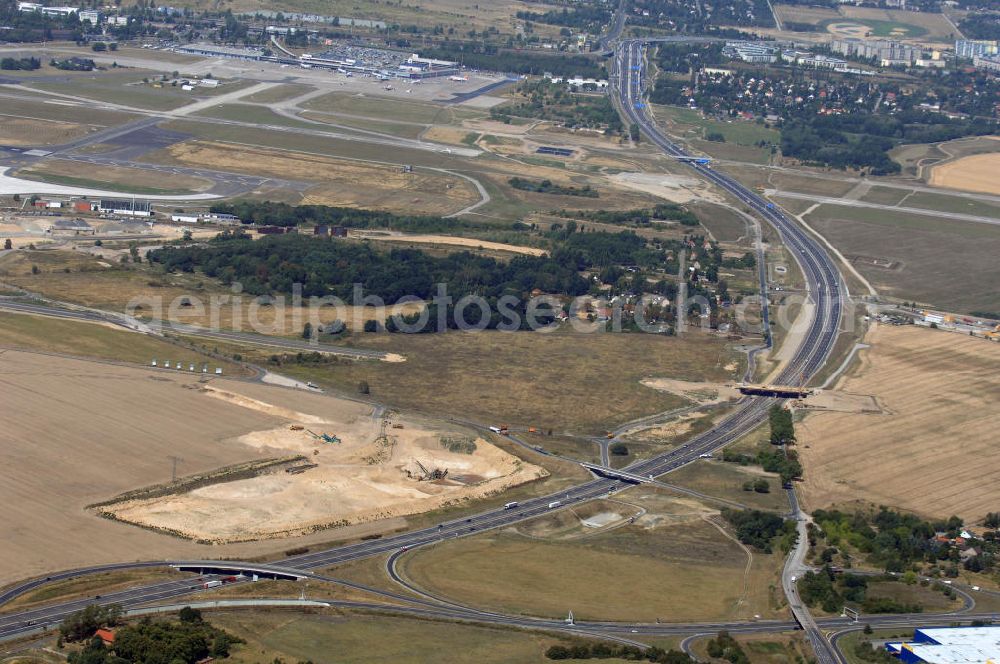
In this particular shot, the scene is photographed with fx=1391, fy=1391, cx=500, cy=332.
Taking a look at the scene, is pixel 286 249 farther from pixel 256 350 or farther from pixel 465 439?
pixel 465 439

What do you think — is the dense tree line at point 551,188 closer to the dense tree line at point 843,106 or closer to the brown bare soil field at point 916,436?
the dense tree line at point 843,106

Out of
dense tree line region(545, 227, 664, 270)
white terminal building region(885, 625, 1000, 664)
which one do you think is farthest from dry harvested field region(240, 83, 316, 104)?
white terminal building region(885, 625, 1000, 664)

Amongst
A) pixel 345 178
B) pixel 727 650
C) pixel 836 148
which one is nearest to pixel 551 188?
pixel 345 178

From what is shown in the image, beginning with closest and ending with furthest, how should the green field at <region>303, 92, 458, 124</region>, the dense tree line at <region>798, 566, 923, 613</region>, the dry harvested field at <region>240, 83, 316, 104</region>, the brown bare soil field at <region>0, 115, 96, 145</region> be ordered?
the dense tree line at <region>798, 566, 923, 613</region>, the brown bare soil field at <region>0, 115, 96, 145</region>, the green field at <region>303, 92, 458, 124</region>, the dry harvested field at <region>240, 83, 316, 104</region>

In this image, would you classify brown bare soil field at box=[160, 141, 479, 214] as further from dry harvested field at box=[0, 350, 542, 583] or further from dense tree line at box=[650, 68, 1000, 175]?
dry harvested field at box=[0, 350, 542, 583]

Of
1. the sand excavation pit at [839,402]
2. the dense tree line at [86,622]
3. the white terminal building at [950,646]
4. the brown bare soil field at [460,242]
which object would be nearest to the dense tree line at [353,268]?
the brown bare soil field at [460,242]

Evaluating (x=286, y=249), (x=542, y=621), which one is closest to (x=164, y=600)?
(x=542, y=621)
